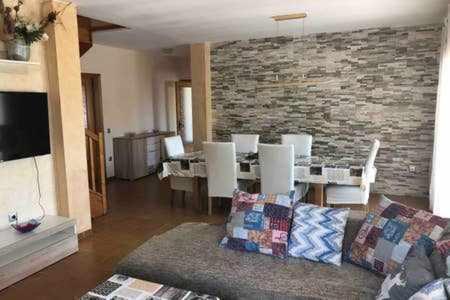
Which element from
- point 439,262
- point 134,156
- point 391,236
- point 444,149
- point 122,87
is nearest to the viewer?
point 439,262

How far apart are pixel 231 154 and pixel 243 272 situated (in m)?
2.16

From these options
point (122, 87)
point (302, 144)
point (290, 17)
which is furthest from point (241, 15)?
point (122, 87)

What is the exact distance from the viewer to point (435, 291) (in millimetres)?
1383

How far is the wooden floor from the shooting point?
2846 millimetres

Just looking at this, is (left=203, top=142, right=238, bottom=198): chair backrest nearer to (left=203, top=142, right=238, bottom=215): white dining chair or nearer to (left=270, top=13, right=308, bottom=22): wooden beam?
(left=203, top=142, right=238, bottom=215): white dining chair

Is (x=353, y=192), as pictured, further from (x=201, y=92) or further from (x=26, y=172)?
(x=26, y=172)

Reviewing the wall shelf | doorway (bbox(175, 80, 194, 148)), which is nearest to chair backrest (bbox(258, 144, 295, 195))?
the wall shelf

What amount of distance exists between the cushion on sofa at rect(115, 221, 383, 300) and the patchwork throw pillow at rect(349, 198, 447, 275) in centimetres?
9

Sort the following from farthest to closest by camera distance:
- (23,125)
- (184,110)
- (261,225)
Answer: (184,110), (23,125), (261,225)

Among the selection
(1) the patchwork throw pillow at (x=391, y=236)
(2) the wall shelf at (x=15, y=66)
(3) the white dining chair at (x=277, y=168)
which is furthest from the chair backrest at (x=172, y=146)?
(1) the patchwork throw pillow at (x=391, y=236)

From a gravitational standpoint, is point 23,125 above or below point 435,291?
above

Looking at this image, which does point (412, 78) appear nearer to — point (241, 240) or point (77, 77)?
point (241, 240)

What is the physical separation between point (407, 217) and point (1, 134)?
10.4ft

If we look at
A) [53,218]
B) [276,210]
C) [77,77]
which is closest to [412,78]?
[276,210]
